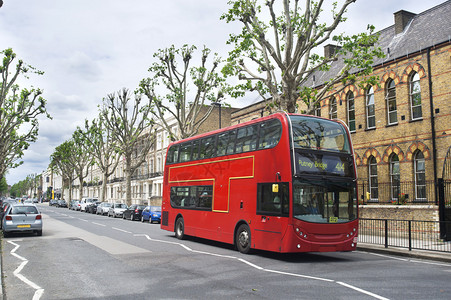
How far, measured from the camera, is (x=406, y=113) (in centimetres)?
2081

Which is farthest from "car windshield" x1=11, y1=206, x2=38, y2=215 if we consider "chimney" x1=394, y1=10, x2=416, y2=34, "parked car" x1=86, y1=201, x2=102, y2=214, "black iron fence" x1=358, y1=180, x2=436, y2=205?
"parked car" x1=86, y1=201, x2=102, y2=214

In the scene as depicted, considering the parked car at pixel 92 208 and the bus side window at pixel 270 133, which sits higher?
the bus side window at pixel 270 133

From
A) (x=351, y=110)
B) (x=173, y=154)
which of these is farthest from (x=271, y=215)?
(x=351, y=110)

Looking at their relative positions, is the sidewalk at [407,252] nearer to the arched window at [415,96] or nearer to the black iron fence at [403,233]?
the black iron fence at [403,233]

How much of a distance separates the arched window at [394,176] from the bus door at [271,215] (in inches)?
453

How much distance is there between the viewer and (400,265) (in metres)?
11.3

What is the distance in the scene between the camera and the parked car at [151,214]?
31.1 m

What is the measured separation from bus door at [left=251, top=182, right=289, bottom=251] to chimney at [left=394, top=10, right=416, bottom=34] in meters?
17.5

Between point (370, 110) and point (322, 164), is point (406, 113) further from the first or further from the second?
point (322, 164)

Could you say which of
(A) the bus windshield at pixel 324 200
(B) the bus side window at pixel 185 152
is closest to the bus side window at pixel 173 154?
(B) the bus side window at pixel 185 152

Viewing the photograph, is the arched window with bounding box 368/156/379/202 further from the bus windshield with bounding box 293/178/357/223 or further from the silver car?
the silver car

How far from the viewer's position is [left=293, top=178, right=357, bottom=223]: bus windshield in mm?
11188

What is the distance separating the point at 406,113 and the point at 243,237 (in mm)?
12510

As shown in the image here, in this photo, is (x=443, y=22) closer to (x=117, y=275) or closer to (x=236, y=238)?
(x=236, y=238)
